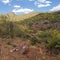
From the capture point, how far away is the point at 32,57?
32.6ft

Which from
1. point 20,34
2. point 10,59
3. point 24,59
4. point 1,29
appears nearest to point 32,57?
point 24,59

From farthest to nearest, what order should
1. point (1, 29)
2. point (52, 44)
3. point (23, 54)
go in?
point (1, 29) → point (52, 44) → point (23, 54)

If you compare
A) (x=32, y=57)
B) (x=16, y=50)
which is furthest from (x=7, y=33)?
(x=32, y=57)

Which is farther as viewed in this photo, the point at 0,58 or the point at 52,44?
the point at 52,44

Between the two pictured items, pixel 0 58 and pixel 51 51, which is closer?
pixel 0 58

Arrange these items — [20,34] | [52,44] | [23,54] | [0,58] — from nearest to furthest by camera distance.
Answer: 1. [0,58]
2. [23,54]
3. [52,44]
4. [20,34]

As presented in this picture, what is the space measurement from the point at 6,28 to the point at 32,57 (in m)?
12.4

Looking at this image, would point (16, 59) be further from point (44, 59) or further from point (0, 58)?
point (44, 59)

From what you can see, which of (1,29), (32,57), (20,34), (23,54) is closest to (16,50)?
(23,54)

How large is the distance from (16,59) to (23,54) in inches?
45.8

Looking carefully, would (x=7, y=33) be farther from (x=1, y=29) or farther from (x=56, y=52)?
(x=56, y=52)

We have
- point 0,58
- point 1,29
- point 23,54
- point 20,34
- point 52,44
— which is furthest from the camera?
point 20,34

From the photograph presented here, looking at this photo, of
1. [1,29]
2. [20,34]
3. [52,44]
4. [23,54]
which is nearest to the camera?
[23,54]

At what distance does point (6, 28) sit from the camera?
72.1ft
